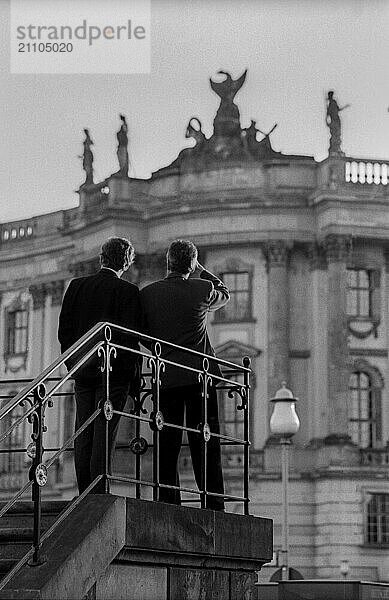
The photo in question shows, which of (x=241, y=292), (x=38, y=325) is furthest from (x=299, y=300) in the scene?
(x=38, y=325)

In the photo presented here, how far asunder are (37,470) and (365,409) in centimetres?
4174

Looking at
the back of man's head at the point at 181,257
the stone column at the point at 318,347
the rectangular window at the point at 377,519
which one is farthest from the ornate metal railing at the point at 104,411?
the stone column at the point at 318,347

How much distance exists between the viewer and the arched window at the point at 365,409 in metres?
48.0

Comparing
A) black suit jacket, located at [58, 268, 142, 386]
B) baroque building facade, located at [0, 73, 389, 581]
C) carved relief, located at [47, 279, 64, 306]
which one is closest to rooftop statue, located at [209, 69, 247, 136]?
baroque building facade, located at [0, 73, 389, 581]

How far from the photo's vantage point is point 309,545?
46875 mm

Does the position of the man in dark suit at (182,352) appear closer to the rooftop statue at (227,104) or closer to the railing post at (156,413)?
the railing post at (156,413)

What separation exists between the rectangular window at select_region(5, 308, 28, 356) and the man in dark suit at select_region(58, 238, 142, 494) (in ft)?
150

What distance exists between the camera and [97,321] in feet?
31.3

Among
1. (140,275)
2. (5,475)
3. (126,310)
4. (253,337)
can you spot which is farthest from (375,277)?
(126,310)

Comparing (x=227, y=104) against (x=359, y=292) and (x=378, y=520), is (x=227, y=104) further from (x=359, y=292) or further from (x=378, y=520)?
(x=378, y=520)

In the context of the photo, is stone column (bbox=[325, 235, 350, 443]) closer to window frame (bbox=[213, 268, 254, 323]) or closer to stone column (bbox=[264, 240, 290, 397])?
stone column (bbox=[264, 240, 290, 397])

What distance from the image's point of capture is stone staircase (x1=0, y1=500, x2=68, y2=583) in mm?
7910

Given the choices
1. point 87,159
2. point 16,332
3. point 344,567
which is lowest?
point 344,567

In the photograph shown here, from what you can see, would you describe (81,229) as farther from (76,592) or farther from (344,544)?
(76,592)
